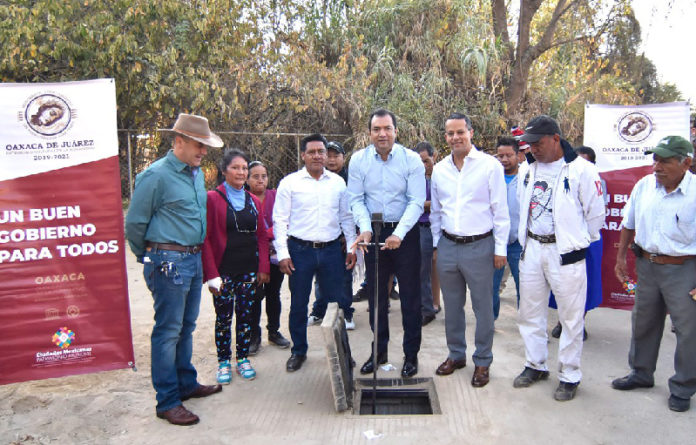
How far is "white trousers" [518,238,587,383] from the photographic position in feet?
11.7

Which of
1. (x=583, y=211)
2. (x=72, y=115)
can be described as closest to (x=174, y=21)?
(x=72, y=115)

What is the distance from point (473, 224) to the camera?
3.78 metres

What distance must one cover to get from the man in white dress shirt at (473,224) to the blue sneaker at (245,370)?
1750 mm

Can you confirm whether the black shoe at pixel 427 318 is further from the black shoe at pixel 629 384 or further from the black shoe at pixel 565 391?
the black shoe at pixel 629 384

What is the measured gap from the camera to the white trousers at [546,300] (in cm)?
356

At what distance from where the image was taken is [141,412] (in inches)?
138

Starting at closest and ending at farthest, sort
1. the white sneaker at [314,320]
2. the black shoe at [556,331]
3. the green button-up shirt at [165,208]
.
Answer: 1. the green button-up shirt at [165,208]
2. the black shoe at [556,331]
3. the white sneaker at [314,320]

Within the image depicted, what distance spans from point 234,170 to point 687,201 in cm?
333

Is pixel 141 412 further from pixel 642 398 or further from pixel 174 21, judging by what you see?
pixel 174 21

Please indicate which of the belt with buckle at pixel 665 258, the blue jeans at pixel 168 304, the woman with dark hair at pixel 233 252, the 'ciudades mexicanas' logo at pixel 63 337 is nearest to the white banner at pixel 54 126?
the woman with dark hair at pixel 233 252

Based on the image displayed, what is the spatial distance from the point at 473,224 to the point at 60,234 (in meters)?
3.08

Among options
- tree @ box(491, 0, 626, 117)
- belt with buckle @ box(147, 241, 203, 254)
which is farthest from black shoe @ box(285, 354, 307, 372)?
tree @ box(491, 0, 626, 117)

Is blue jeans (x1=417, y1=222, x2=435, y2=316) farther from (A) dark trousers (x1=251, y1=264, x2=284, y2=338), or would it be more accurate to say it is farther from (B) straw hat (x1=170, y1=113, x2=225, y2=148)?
(B) straw hat (x1=170, y1=113, x2=225, y2=148)

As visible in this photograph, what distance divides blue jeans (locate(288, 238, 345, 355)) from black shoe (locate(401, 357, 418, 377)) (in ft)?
2.71
